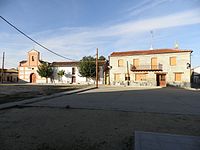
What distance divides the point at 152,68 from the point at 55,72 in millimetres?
26891

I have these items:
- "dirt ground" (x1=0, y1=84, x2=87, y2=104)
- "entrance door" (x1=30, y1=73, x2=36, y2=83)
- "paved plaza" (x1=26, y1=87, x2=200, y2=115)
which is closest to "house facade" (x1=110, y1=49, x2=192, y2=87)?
"dirt ground" (x1=0, y1=84, x2=87, y2=104)

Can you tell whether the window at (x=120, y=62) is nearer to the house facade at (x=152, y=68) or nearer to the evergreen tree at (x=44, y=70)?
the house facade at (x=152, y=68)

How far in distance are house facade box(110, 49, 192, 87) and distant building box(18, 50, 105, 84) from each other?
9.14 metres

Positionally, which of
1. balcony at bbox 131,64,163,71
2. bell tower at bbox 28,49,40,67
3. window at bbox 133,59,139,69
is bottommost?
balcony at bbox 131,64,163,71

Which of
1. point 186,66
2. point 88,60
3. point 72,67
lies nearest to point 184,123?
point 186,66

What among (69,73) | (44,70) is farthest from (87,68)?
(44,70)

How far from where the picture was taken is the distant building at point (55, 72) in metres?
49.0

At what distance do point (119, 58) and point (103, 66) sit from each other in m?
9.39

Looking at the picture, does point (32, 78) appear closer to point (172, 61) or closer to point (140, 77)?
point (140, 77)

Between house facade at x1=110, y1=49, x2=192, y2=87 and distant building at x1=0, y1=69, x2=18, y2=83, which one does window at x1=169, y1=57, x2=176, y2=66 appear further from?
distant building at x1=0, y1=69, x2=18, y2=83

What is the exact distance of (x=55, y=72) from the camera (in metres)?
51.1

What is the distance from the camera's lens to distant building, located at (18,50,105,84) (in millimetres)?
48978

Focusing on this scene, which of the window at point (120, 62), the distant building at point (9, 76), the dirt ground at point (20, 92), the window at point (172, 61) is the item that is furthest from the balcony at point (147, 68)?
the distant building at point (9, 76)

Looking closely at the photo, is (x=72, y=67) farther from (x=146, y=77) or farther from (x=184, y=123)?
(x=184, y=123)
